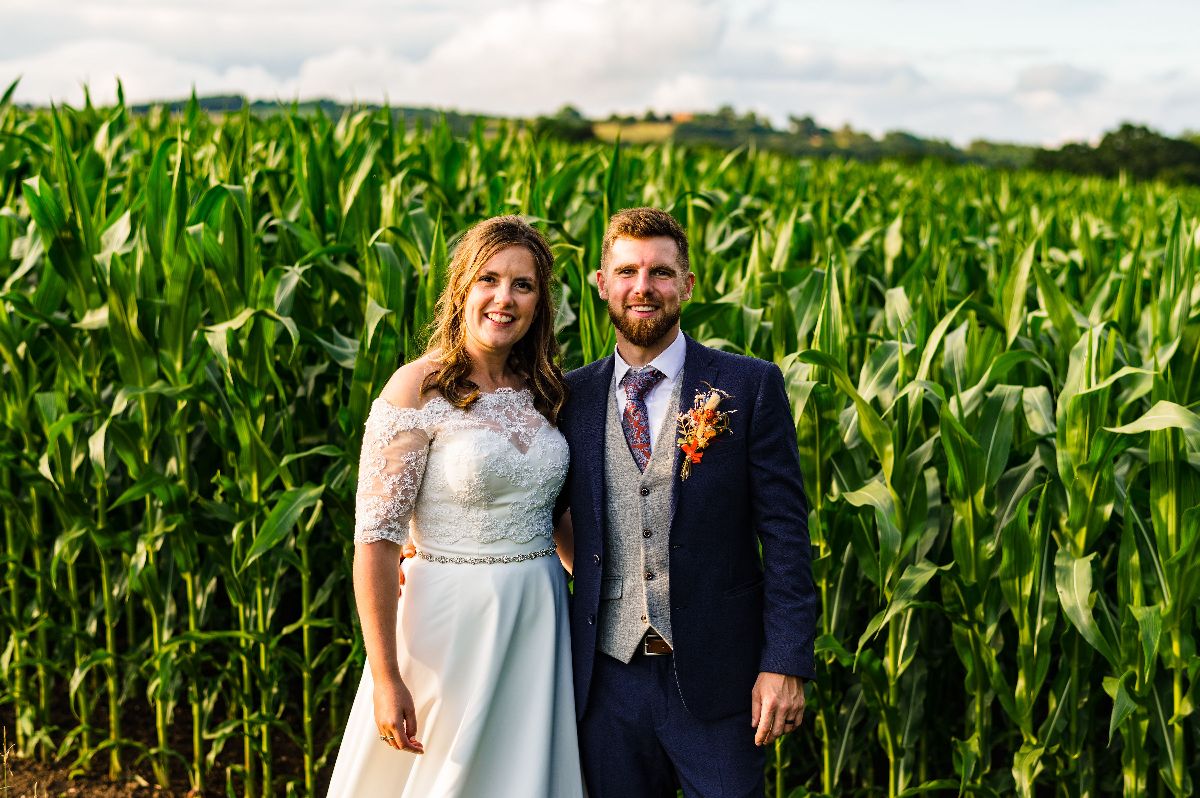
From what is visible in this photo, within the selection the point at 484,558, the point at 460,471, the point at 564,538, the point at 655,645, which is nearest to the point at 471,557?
the point at 484,558

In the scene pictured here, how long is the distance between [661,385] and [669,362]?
0.17 feet

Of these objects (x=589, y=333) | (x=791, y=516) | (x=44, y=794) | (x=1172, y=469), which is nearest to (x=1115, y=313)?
(x=1172, y=469)

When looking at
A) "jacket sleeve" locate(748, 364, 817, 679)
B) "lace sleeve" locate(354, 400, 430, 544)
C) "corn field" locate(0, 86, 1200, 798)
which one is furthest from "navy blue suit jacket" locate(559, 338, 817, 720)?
"corn field" locate(0, 86, 1200, 798)

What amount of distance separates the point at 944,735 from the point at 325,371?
7.58 ft

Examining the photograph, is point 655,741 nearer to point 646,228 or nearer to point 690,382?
point 690,382

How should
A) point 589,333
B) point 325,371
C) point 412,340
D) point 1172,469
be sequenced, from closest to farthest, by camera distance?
point 1172,469, point 589,333, point 412,340, point 325,371

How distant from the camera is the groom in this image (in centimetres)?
233

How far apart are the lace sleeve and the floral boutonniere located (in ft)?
1.77

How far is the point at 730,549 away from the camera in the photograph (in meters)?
2.38

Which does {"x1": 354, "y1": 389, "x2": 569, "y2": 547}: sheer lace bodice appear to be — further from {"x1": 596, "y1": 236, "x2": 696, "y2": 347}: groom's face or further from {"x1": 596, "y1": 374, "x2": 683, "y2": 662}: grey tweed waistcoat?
{"x1": 596, "y1": 236, "x2": 696, "y2": 347}: groom's face

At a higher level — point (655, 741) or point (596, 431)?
point (596, 431)

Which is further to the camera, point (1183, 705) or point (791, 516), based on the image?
point (1183, 705)

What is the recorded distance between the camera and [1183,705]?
3049mm

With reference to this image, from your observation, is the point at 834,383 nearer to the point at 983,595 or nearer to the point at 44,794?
the point at 983,595
